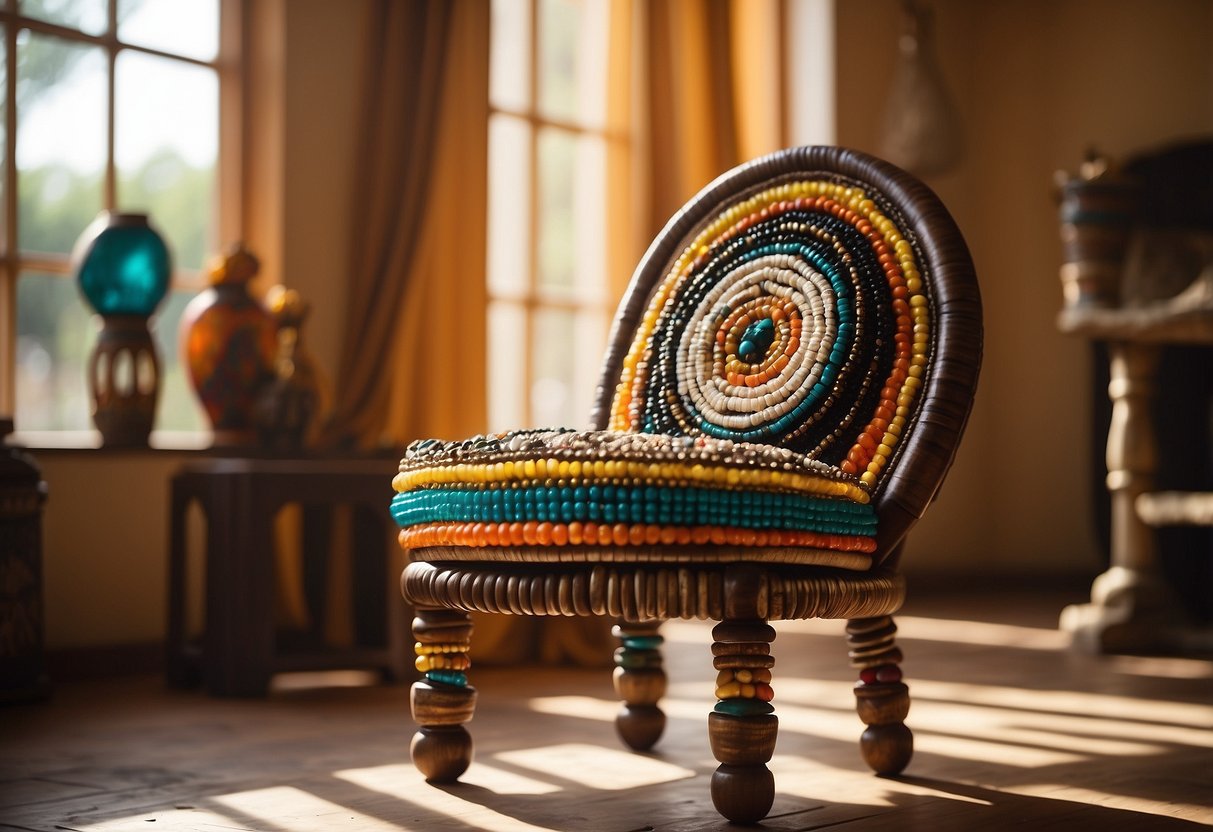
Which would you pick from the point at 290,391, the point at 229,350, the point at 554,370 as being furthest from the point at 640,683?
the point at 554,370

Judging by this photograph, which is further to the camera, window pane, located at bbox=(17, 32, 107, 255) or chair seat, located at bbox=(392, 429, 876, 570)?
window pane, located at bbox=(17, 32, 107, 255)

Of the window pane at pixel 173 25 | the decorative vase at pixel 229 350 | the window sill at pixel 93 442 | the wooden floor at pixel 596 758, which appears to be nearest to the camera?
the wooden floor at pixel 596 758

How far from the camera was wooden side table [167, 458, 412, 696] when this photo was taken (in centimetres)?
254

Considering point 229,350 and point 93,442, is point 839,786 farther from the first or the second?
point 93,442

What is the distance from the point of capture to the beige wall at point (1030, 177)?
15.9ft

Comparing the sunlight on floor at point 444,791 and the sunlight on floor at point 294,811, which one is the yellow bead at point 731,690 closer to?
the sunlight on floor at point 444,791

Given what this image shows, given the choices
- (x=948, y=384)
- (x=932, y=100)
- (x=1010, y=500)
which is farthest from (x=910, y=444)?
(x=1010, y=500)

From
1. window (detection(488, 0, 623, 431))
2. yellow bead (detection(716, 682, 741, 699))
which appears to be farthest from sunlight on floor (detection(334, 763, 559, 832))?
window (detection(488, 0, 623, 431))

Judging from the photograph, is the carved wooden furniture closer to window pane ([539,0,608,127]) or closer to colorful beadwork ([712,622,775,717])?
window pane ([539,0,608,127])

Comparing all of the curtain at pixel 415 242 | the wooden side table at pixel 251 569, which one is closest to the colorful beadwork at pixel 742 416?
the wooden side table at pixel 251 569

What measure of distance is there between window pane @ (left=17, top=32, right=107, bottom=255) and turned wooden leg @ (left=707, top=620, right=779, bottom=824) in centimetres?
211

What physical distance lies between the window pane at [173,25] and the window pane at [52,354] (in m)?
0.58

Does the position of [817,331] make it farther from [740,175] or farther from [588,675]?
[588,675]

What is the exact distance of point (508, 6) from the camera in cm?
390
